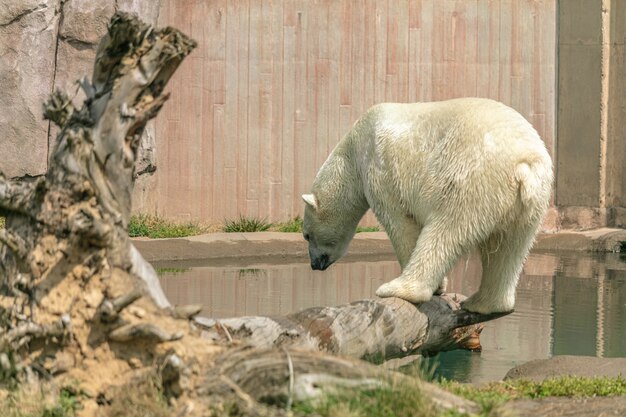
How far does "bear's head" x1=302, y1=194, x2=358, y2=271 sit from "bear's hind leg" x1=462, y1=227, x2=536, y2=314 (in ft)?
4.85

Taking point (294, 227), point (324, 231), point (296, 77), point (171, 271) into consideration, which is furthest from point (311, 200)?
point (296, 77)

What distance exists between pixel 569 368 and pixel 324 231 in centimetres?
265

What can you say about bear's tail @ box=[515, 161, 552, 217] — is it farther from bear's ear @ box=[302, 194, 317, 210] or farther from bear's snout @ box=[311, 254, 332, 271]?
bear's snout @ box=[311, 254, 332, 271]

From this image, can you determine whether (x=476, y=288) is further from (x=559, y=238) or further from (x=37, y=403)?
(x=37, y=403)

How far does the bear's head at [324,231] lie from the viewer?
8422mm

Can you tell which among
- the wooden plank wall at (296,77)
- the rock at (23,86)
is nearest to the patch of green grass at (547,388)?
the rock at (23,86)

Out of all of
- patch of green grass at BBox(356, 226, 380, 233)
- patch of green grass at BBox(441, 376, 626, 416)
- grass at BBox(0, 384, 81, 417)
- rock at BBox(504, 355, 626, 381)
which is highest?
patch of green grass at BBox(356, 226, 380, 233)

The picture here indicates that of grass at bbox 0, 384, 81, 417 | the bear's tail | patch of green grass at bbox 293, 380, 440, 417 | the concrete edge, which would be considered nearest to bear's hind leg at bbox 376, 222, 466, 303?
the bear's tail

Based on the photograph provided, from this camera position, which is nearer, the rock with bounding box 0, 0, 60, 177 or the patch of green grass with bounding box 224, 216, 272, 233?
the rock with bounding box 0, 0, 60, 177

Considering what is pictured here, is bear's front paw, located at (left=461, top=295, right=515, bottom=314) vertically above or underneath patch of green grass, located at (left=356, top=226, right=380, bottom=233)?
underneath

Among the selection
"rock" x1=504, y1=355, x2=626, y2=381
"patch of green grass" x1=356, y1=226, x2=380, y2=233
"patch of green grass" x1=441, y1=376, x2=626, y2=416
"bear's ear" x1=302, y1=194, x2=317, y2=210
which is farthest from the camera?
"patch of green grass" x1=356, y1=226, x2=380, y2=233

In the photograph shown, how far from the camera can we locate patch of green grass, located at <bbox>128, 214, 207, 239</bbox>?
12711 millimetres

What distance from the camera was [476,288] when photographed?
10.7 m

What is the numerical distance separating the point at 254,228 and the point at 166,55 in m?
8.89
